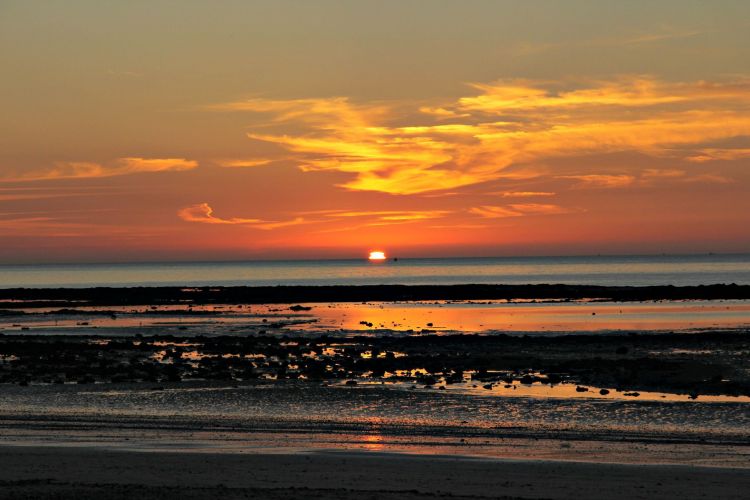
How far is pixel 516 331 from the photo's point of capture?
5569cm

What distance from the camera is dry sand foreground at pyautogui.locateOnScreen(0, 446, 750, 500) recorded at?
15531 mm

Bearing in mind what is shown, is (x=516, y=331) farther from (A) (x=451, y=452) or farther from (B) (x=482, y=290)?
(B) (x=482, y=290)

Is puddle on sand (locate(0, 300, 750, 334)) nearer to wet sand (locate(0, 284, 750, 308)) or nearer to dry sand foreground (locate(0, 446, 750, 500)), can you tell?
wet sand (locate(0, 284, 750, 308))

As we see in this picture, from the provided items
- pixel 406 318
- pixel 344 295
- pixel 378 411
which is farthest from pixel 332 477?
pixel 344 295

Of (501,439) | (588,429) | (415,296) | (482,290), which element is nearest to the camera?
(501,439)

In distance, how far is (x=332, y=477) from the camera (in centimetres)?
1703

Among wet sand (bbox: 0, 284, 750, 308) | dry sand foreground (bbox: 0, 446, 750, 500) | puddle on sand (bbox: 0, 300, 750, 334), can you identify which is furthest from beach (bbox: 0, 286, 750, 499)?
wet sand (bbox: 0, 284, 750, 308)

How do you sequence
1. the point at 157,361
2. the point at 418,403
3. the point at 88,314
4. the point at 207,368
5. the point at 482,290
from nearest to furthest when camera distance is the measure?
the point at 418,403
the point at 207,368
the point at 157,361
the point at 88,314
the point at 482,290

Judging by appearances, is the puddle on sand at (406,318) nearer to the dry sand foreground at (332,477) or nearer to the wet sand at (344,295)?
the wet sand at (344,295)

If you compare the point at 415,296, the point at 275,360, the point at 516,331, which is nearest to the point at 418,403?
the point at 275,360

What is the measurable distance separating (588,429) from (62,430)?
12.8 meters

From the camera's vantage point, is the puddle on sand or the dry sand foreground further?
the puddle on sand

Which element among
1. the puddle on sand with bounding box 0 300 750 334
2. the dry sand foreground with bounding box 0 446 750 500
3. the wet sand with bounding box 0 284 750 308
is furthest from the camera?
the wet sand with bounding box 0 284 750 308

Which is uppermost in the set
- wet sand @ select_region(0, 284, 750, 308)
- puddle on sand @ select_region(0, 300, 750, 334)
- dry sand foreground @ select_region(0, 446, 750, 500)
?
wet sand @ select_region(0, 284, 750, 308)
